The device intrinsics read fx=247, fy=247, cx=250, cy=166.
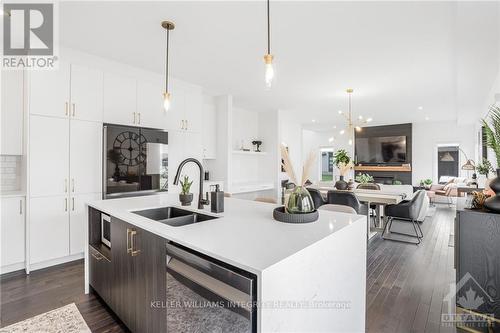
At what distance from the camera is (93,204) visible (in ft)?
6.94

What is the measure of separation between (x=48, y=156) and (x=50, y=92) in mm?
738

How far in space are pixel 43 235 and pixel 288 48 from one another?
356 cm

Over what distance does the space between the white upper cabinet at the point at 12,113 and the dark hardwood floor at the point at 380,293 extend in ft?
4.64

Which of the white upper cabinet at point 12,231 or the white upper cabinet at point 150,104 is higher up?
the white upper cabinet at point 150,104

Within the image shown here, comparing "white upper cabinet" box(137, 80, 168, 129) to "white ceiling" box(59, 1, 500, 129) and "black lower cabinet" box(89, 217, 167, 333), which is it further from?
"black lower cabinet" box(89, 217, 167, 333)

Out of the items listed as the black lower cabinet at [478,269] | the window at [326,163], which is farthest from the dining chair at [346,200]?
the window at [326,163]

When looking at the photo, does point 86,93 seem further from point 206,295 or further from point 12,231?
point 206,295

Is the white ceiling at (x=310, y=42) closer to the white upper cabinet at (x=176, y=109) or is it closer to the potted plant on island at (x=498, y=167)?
the white upper cabinet at (x=176, y=109)

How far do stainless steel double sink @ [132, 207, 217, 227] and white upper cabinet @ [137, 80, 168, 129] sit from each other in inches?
82.2

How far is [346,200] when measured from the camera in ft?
11.6

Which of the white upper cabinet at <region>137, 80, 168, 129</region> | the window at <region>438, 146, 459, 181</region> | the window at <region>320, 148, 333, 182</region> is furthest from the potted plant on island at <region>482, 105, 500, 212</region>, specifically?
the window at <region>320, 148, 333, 182</region>

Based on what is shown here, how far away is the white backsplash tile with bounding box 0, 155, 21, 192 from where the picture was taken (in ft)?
9.51

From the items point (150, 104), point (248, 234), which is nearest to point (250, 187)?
point (150, 104)

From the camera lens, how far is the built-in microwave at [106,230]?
76.7 inches
